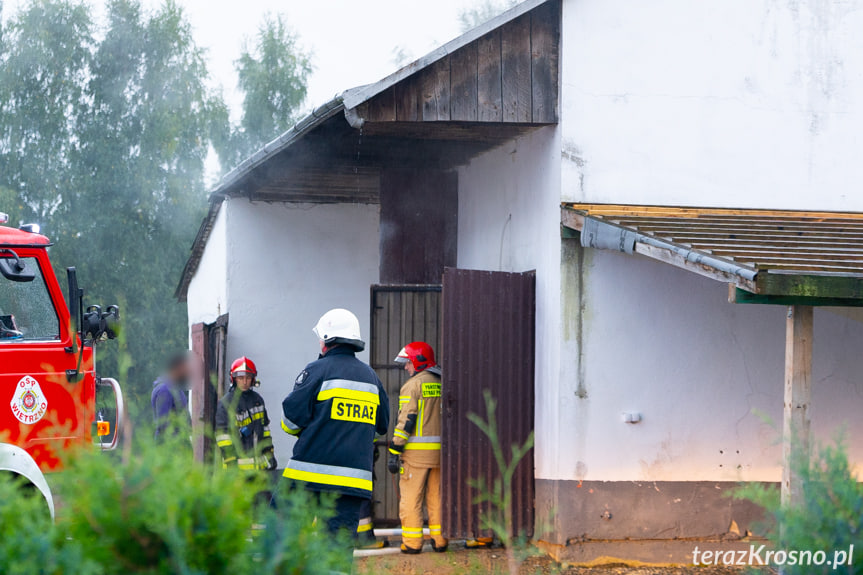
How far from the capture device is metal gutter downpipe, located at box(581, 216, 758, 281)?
5.57m

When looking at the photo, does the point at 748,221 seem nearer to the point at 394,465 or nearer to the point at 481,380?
the point at 481,380

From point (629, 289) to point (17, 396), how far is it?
4637mm

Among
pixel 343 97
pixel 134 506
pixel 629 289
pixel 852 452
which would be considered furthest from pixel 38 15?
pixel 134 506

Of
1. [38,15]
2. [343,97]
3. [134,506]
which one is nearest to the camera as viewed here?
[134,506]

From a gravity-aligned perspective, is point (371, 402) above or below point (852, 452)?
above

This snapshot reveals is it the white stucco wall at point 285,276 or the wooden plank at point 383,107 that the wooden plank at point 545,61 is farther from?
the white stucco wall at point 285,276

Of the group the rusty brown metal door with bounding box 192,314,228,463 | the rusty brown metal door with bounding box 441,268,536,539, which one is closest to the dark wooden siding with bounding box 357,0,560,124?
the rusty brown metal door with bounding box 441,268,536,539

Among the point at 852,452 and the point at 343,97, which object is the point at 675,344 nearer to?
the point at 852,452

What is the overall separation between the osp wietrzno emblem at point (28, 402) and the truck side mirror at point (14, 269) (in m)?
A: 0.62

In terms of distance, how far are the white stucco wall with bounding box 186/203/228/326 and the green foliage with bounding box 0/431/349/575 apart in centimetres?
931

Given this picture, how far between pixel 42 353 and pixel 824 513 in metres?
4.80

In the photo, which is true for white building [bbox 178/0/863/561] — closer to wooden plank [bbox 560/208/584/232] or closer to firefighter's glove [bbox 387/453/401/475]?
wooden plank [bbox 560/208/584/232]

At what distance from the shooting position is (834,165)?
7.86 meters

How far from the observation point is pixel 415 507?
7.91 meters
